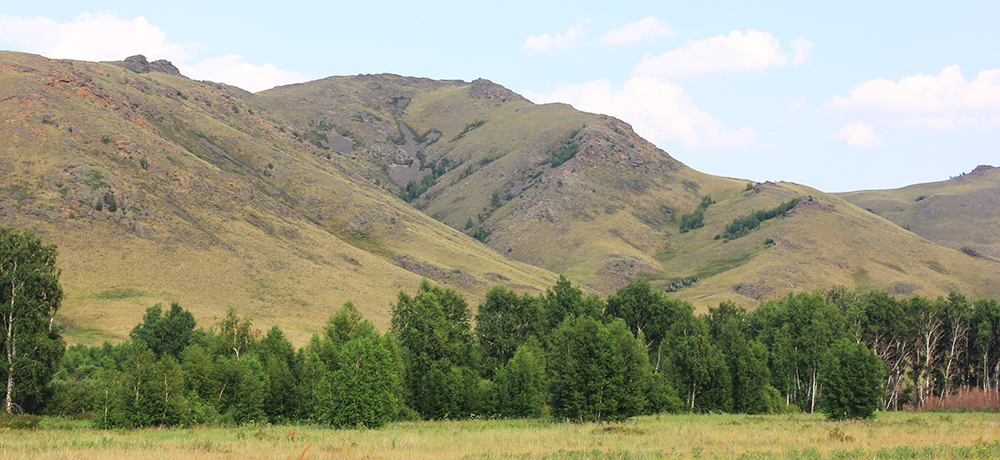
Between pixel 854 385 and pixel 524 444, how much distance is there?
1167 inches

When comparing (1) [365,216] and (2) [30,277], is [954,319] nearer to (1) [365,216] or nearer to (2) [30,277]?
(2) [30,277]

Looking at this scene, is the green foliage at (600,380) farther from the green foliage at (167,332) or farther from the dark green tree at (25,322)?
the green foliage at (167,332)

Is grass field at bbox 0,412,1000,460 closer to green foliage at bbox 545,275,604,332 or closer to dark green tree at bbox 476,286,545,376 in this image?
dark green tree at bbox 476,286,545,376

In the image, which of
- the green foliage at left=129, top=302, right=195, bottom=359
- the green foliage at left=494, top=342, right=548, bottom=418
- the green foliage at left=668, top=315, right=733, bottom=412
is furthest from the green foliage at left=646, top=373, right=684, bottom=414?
the green foliage at left=129, top=302, right=195, bottom=359

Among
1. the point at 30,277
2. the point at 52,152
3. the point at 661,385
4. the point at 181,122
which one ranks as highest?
the point at 181,122

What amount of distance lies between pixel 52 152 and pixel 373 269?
6617 cm

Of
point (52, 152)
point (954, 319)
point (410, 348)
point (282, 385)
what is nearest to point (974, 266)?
point (954, 319)

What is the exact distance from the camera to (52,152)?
123250mm

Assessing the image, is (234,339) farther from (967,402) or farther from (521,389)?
(967,402)

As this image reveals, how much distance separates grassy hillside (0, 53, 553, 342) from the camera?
343 ft

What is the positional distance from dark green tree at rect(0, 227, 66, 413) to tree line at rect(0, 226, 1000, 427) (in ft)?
0.35

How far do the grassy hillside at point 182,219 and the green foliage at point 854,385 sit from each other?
244ft

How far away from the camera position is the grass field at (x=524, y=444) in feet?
80.3

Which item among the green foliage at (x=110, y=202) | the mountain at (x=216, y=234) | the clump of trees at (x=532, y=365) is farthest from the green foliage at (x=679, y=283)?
the green foliage at (x=110, y=202)
